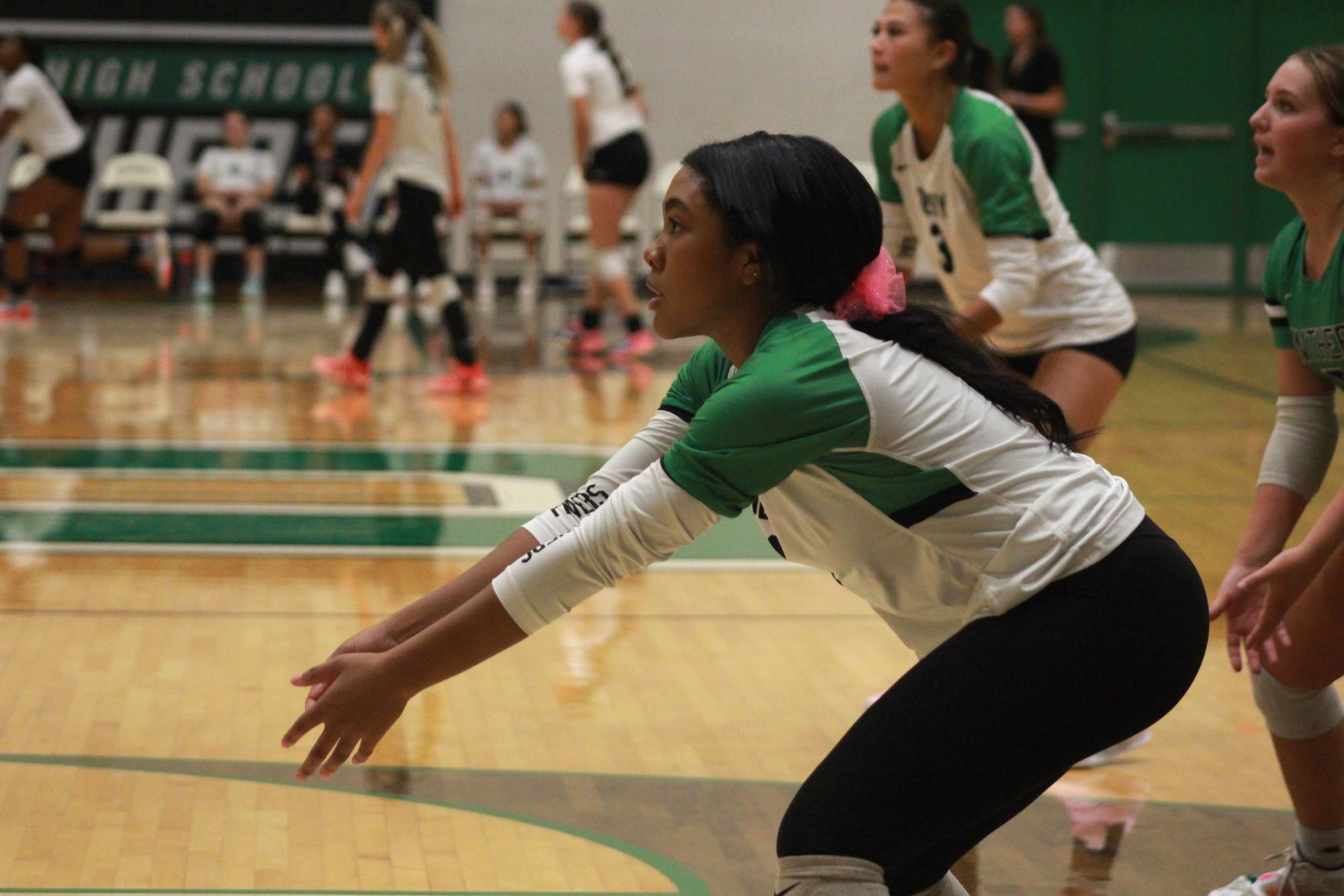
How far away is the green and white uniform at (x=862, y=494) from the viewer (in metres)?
1.94

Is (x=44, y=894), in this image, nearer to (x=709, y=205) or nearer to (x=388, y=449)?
(x=709, y=205)

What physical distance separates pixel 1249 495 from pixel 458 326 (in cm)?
408

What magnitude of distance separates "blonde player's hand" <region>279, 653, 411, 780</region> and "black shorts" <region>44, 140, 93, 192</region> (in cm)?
1093

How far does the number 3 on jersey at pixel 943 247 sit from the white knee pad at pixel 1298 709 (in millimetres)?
1647

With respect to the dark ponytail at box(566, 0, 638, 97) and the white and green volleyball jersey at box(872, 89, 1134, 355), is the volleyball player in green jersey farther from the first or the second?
the dark ponytail at box(566, 0, 638, 97)

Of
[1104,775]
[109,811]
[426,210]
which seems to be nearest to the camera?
[109,811]

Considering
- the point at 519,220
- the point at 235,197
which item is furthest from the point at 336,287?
the point at 519,220

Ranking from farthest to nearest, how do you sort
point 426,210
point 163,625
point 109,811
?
point 426,210 → point 163,625 → point 109,811

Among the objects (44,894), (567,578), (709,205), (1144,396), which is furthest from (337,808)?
(1144,396)

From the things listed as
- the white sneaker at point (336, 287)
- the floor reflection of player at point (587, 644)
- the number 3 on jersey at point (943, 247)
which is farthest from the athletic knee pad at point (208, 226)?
the number 3 on jersey at point (943, 247)

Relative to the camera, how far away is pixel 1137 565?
211 cm

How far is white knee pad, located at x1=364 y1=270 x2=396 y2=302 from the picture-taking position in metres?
8.56

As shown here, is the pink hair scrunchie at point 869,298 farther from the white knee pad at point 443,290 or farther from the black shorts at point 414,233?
the white knee pad at point 443,290

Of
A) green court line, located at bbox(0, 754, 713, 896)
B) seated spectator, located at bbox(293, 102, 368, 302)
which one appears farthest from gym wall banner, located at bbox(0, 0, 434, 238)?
green court line, located at bbox(0, 754, 713, 896)
